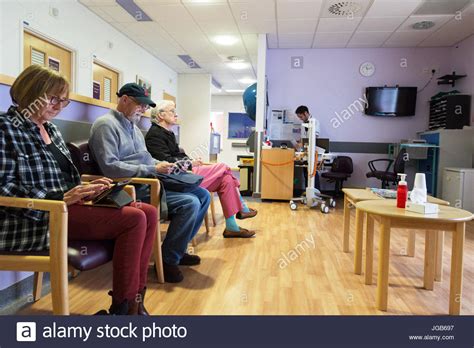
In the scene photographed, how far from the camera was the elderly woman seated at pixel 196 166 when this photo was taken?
9.36ft

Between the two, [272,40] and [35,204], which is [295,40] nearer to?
[272,40]

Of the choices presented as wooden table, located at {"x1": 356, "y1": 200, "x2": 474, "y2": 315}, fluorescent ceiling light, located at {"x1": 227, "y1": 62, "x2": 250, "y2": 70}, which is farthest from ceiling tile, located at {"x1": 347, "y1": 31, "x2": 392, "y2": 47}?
wooden table, located at {"x1": 356, "y1": 200, "x2": 474, "y2": 315}

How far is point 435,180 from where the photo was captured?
5664 millimetres

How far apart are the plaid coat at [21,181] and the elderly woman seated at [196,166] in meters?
1.32

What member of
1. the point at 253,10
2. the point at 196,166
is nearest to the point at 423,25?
the point at 253,10

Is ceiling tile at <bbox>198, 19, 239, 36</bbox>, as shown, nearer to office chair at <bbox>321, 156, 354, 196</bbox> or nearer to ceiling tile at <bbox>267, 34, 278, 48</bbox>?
ceiling tile at <bbox>267, 34, 278, 48</bbox>

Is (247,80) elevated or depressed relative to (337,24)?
elevated

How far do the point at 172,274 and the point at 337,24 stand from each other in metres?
4.64

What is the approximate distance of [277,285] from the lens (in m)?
2.23

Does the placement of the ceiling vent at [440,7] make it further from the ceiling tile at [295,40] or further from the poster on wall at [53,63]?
the poster on wall at [53,63]

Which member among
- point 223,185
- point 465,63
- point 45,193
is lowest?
point 223,185

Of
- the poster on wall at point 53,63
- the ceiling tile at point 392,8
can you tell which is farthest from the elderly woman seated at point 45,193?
the ceiling tile at point 392,8

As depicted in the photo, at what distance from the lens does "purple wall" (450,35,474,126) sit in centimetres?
569

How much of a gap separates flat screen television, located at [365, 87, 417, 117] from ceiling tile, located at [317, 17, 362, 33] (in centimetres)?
132
